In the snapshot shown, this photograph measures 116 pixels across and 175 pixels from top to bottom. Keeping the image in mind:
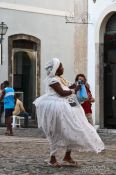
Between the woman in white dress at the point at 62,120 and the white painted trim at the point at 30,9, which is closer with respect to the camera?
the woman in white dress at the point at 62,120

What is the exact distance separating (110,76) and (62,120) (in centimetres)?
1062

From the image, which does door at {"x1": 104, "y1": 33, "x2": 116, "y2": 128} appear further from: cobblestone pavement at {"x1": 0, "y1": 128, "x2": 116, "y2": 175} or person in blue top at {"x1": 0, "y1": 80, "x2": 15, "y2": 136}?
cobblestone pavement at {"x1": 0, "y1": 128, "x2": 116, "y2": 175}

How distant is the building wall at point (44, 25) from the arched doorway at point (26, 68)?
0.85 ft

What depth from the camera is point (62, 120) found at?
29.7 ft

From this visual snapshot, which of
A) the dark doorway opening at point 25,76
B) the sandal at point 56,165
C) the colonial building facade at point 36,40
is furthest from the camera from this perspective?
the dark doorway opening at point 25,76

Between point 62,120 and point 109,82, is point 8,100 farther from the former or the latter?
point 62,120

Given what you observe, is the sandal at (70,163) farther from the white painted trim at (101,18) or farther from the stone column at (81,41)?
the stone column at (81,41)

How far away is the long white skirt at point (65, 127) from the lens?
9.02 m

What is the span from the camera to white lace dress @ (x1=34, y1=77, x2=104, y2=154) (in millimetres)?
9016

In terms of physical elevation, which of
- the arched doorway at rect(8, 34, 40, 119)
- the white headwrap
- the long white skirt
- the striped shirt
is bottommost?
the long white skirt

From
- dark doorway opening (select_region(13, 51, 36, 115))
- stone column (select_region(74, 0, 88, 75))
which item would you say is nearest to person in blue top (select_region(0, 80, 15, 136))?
stone column (select_region(74, 0, 88, 75))

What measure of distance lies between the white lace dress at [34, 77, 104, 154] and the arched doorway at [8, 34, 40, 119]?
16898mm

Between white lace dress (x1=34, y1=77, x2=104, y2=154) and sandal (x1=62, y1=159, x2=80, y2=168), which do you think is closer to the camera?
white lace dress (x1=34, y1=77, x2=104, y2=154)

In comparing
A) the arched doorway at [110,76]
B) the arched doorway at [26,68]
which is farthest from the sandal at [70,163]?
the arched doorway at [26,68]
